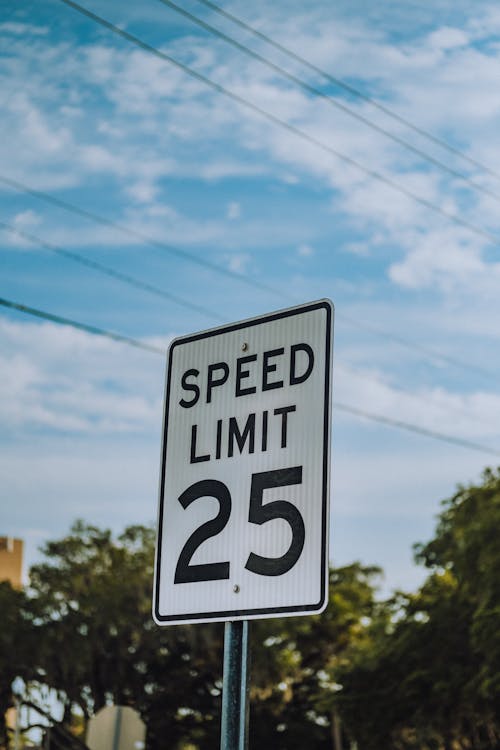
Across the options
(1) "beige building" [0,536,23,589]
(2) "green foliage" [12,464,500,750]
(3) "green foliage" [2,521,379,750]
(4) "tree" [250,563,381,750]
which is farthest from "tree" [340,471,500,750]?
(1) "beige building" [0,536,23,589]

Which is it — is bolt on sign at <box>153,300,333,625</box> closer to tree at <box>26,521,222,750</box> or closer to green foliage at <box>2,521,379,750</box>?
green foliage at <box>2,521,379,750</box>

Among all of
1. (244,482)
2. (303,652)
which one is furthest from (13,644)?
(244,482)

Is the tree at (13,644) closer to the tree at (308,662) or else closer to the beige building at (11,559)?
the tree at (308,662)

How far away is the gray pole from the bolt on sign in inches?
1.5

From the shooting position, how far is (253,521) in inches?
87.2

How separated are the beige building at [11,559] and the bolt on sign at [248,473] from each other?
5082 cm

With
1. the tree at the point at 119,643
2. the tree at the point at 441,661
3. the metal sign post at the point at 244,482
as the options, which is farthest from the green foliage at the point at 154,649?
the metal sign post at the point at 244,482

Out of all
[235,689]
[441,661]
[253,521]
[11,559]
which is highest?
[11,559]

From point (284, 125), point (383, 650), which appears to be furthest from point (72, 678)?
point (284, 125)

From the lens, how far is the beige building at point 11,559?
52312 mm

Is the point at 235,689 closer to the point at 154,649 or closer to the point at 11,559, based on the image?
the point at 154,649

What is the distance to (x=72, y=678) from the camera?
3484 cm

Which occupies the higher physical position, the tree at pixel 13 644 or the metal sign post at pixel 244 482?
the tree at pixel 13 644

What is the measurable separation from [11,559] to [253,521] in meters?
54.0
